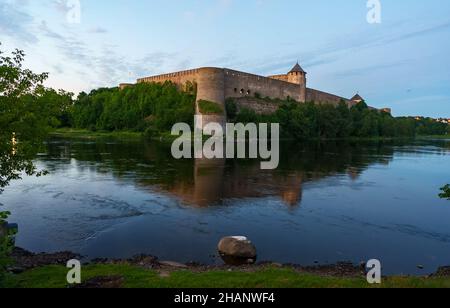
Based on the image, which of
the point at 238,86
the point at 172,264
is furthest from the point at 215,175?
the point at 238,86

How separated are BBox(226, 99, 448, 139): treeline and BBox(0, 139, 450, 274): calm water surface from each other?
34.5m

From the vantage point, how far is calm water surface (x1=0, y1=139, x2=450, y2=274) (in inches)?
330

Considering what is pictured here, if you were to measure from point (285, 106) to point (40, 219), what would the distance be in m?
53.3

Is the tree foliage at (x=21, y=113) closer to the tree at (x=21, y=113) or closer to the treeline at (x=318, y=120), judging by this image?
the tree at (x=21, y=113)

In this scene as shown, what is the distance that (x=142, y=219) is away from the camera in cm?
1072

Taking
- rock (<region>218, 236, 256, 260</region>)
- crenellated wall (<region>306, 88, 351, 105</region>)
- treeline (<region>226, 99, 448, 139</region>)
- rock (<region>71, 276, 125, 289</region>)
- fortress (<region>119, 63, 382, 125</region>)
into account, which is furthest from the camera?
crenellated wall (<region>306, 88, 351, 105</region>)

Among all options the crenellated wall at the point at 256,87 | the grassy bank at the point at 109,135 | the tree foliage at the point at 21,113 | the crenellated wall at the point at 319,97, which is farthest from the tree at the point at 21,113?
the crenellated wall at the point at 319,97

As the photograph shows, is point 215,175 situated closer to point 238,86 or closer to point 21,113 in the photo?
point 21,113

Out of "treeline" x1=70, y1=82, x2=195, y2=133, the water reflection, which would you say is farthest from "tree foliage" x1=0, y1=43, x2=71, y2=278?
"treeline" x1=70, y1=82, x2=195, y2=133

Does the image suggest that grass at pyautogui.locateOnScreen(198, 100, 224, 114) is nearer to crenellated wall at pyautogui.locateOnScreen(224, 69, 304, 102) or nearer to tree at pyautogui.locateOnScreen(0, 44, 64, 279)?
crenellated wall at pyautogui.locateOnScreen(224, 69, 304, 102)

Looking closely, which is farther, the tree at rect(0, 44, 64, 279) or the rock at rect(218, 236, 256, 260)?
the rock at rect(218, 236, 256, 260)

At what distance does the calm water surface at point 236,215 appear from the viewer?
8.38 meters

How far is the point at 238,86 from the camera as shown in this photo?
56750mm

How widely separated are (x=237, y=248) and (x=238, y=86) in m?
50.5
